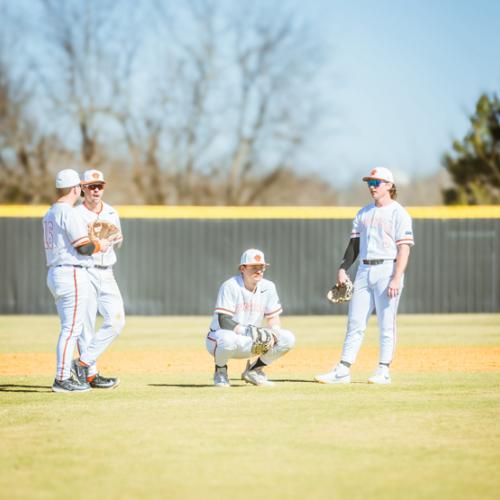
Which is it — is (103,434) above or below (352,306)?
below

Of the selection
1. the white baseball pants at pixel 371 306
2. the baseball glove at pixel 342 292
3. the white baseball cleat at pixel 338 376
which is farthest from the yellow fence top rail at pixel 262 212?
the white baseball pants at pixel 371 306

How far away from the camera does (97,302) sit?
897cm

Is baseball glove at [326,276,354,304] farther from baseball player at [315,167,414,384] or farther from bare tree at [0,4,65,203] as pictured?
bare tree at [0,4,65,203]

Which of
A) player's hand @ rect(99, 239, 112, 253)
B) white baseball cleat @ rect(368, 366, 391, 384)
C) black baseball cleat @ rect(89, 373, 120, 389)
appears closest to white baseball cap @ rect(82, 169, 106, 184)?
player's hand @ rect(99, 239, 112, 253)

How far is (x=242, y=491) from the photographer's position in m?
4.84

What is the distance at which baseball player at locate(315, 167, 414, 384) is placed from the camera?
884cm

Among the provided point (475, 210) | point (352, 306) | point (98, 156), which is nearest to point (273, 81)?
point (98, 156)

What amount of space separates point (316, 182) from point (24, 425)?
39.7 m

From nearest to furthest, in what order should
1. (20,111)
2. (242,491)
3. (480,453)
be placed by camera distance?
(242,491) < (480,453) < (20,111)

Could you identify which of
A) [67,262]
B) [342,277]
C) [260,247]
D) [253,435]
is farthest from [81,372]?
[260,247]

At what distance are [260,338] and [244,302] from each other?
36cm

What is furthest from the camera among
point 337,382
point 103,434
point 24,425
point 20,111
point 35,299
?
point 20,111

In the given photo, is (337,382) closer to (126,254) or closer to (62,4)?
(126,254)

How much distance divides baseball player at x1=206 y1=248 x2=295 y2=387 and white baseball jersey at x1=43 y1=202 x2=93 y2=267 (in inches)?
47.2
